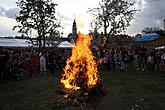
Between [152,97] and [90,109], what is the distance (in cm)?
402

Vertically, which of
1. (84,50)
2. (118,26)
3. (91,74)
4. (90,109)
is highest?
(118,26)

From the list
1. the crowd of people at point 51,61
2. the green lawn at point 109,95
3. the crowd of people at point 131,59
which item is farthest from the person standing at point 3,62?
the crowd of people at point 131,59

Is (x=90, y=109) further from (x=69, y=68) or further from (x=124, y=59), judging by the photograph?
(x=124, y=59)

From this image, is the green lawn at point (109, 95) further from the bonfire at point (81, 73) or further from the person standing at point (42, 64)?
the person standing at point (42, 64)

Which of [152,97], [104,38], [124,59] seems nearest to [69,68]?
[152,97]

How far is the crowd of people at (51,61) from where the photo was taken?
19.7m

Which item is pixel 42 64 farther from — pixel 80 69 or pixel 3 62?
pixel 80 69

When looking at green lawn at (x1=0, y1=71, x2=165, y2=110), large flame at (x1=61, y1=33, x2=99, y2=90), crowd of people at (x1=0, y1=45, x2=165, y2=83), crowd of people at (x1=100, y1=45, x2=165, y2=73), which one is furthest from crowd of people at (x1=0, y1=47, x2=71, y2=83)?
large flame at (x1=61, y1=33, x2=99, y2=90)

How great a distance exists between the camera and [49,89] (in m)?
16.0

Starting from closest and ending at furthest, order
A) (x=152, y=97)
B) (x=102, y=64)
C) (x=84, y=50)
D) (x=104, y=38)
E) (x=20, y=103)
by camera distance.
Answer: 1. (x=20, y=103)
2. (x=152, y=97)
3. (x=84, y=50)
4. (x=102, y=64)
5. (x=104, y=38)

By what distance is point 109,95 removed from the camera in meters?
14.4

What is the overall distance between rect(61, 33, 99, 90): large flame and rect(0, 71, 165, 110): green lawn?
1032 millimetres

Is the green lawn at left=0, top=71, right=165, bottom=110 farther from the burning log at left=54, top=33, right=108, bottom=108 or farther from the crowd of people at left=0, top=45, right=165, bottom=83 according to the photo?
the crowd of people at left=0, top=45, right=165, bottom=83

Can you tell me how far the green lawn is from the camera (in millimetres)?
12141
